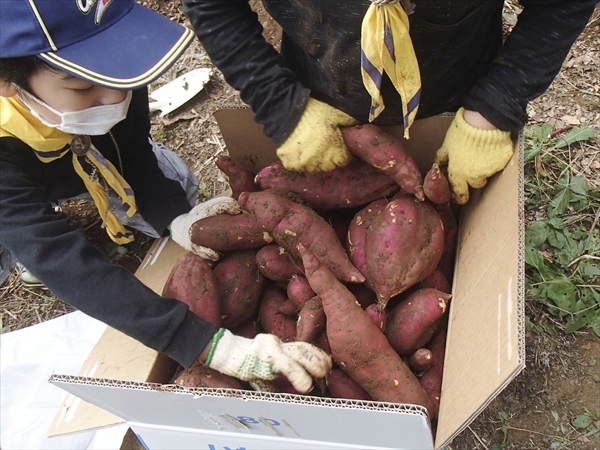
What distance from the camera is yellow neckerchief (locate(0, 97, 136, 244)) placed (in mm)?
1485

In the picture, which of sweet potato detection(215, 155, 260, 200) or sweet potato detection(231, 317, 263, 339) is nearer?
sweet potato detection(231, 317, 263, 339)

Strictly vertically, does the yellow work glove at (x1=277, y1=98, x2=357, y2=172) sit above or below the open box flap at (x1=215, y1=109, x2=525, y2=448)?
above

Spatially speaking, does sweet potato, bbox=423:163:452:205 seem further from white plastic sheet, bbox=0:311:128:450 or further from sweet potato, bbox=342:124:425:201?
white plastic sheet, bbox=0:311:128:450

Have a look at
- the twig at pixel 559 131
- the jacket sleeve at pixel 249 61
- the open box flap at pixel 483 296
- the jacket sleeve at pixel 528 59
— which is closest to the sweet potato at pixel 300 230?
the jacket sleeve at pixel 249 61

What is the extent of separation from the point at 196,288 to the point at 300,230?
37 cm

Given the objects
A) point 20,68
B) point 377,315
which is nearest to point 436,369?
point 377,315

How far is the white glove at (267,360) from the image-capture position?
1.43 meters

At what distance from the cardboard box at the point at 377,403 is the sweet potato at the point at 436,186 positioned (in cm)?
11

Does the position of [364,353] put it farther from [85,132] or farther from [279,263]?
[85,132]

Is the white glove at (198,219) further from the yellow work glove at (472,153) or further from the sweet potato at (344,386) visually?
the yellow work glove at (472,153)

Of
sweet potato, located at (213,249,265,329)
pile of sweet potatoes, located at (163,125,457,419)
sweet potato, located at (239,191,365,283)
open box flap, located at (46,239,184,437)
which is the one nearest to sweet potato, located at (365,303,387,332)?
pile of sweet potatoes, located at (163,125,457,419)

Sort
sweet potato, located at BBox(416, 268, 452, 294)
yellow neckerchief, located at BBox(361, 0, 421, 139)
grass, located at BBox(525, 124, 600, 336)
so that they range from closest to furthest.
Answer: yellow neckerchief, located at BBox(361, 0, 421, 139)
sweet potato, located at BBox(416, 268, 452, 294)
grass, located at BBox(525, 124, 600, 336)

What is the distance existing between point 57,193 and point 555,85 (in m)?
2.22

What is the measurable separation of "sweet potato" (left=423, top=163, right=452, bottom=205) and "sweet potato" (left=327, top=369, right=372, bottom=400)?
1.87 feet
